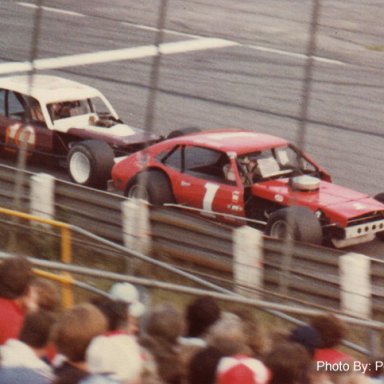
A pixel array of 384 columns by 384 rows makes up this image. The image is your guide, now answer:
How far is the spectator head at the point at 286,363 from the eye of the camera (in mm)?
4969

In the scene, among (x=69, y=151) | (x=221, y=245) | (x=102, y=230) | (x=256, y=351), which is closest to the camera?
(x=256, y=351)

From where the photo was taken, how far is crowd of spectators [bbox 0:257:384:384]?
16.3ft

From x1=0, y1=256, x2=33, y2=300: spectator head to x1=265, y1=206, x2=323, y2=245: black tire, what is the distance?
6.39 meters

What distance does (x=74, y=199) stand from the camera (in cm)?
1188

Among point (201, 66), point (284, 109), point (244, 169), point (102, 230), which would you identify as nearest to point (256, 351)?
point (102, 230)

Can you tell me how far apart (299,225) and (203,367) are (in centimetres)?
746

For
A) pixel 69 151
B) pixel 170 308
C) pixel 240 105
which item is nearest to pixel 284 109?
pixel 240 105

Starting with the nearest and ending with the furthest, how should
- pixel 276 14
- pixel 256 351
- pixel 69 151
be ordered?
pixel 256 351 < pixel 69 151 < pixel 276 14

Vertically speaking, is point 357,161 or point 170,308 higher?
point 170,308

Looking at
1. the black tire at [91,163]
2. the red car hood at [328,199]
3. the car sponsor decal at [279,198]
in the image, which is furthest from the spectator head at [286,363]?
the black tire at [91,163]

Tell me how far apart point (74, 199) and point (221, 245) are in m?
1.71

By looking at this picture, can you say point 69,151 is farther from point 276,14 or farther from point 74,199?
point 276,14

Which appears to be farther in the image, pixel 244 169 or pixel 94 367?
pixel 244 169

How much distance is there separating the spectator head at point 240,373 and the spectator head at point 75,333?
51 cm
